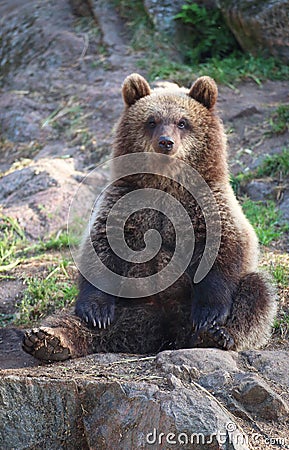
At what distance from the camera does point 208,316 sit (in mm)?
5008

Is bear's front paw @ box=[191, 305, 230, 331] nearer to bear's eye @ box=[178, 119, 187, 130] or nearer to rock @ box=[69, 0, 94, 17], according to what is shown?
bear's eye @ box=[178, 119, 187, 130]

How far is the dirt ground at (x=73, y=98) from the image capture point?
372 inches

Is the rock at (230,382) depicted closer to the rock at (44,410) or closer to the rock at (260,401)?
the rock at (260,401)

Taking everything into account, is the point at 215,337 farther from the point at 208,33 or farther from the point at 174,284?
the point at 208,33

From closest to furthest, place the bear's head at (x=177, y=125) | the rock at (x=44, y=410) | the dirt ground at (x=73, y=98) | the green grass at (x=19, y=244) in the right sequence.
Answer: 1. the rock at (x=44, y=410)
2. the bear's head at (x=177, y=125)
3. the green grass at (x=19, y=244)
4. the dirt ground at (x=73, y=98)

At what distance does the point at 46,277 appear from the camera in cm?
705

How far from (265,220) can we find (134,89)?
8.30 ft

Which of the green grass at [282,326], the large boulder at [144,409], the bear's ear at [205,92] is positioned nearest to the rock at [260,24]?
the bear's ear at [205,92]

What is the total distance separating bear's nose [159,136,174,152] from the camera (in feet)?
17.4

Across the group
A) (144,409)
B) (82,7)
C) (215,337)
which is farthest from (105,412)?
(82,7)

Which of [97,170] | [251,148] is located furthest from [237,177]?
[97,170]

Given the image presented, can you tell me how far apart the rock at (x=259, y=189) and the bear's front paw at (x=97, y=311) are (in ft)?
11.8

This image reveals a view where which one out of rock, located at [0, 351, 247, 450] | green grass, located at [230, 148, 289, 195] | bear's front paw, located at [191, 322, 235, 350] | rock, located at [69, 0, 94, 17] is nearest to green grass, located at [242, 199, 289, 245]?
green grass, located at [230, 148, 289, 195]

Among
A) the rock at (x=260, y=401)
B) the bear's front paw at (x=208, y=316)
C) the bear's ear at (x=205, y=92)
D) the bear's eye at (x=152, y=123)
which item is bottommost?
the bear's front paw at (x=208, y=316)
